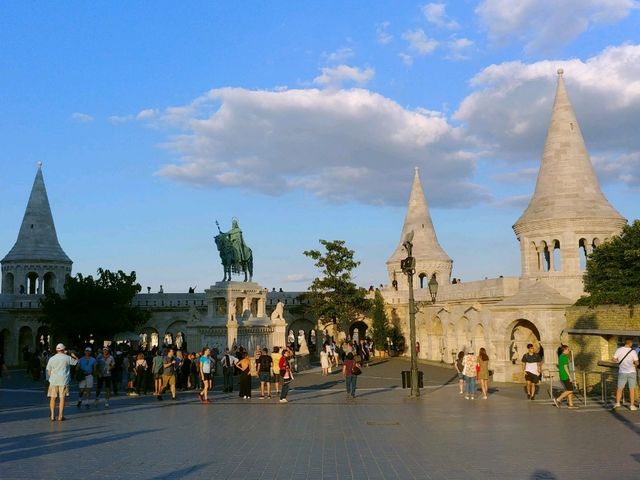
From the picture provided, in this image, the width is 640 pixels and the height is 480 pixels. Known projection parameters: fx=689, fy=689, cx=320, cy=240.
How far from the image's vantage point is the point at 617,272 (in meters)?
21.9

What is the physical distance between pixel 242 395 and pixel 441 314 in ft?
69.2

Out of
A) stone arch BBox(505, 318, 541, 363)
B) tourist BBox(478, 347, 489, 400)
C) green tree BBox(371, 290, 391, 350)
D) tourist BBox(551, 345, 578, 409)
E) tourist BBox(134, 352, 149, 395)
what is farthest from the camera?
green tree BBox(371, 290, 391, 350)

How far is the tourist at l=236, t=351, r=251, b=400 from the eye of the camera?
1781 centimetres

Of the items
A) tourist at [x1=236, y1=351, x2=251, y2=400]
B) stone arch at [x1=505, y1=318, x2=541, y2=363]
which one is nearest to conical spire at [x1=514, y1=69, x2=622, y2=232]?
stone arch at [x1=505, y1=318, x2=541, y2=363]

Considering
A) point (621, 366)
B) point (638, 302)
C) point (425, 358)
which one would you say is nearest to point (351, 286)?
point (425, 358)

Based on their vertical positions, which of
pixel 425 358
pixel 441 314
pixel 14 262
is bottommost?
pixel 425 358

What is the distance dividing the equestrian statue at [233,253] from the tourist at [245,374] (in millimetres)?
15098

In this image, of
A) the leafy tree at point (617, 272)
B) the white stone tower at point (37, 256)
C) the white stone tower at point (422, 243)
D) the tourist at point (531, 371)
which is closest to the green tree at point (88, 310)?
the white stone tower at point (37, 256)

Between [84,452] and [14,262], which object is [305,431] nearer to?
[84,452]

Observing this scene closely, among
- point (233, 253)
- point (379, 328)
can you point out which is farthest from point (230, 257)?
point (379, 328)

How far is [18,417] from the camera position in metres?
14.2

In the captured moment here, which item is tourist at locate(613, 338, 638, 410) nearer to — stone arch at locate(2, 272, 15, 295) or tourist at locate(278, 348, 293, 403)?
tourist at locate(278, 348, 293, 403)

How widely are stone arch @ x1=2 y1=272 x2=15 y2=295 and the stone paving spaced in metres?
36.3

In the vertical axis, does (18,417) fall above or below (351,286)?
below
